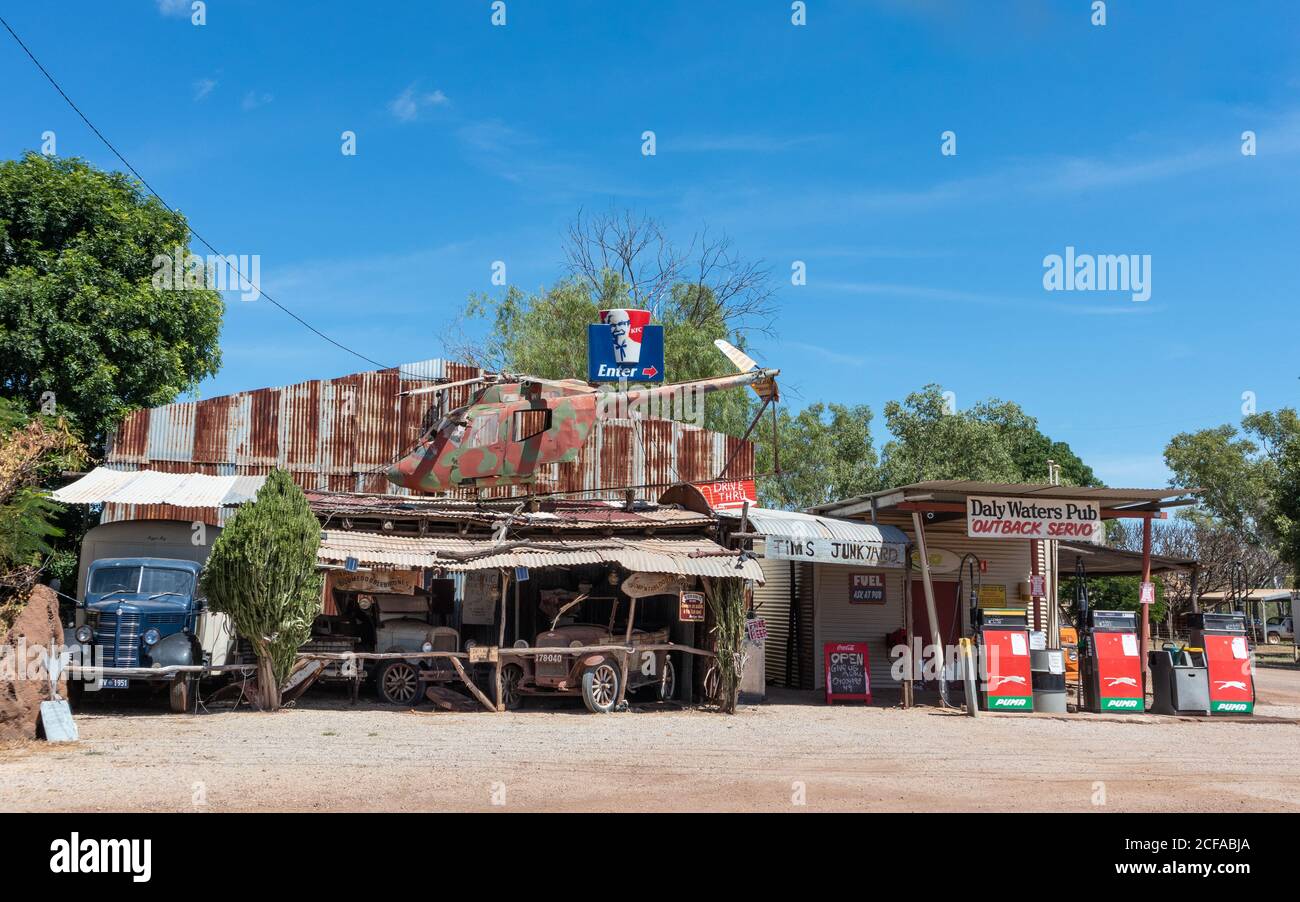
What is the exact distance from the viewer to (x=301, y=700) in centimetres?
1792

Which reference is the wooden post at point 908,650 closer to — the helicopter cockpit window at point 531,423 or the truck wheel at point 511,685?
the truck wheel at point 511,685

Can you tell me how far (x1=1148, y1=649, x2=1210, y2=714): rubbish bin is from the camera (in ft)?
60.3

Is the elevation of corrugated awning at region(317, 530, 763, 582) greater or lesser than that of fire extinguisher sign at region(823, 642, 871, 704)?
greater

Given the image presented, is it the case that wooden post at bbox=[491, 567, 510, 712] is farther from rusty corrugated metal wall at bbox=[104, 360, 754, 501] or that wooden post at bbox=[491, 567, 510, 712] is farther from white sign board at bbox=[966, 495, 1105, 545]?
white sign board at bbox=[966, 495, 1105, 545]

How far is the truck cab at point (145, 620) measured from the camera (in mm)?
15969

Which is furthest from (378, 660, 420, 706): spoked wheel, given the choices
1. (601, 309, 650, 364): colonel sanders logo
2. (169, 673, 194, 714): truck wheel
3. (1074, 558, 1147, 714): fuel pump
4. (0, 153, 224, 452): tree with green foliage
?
(0, 153, 224, 452): tree with green foliage

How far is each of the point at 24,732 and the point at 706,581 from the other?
32.4 ft

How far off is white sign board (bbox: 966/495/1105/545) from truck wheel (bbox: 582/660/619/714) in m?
6.53

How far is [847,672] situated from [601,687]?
4754 mm

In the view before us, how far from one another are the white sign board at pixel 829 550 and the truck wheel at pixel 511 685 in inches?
185

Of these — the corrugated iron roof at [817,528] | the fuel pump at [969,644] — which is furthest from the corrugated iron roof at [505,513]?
the fuel pump at [969,644]

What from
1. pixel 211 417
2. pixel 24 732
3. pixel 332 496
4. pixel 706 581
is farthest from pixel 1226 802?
pixel 211 417

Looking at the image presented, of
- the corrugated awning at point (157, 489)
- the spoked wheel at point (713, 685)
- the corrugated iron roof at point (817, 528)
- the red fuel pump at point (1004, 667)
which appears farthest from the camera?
the corrugated awning at point (157, 489)

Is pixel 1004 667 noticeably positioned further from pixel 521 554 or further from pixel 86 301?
pixel 86 301
